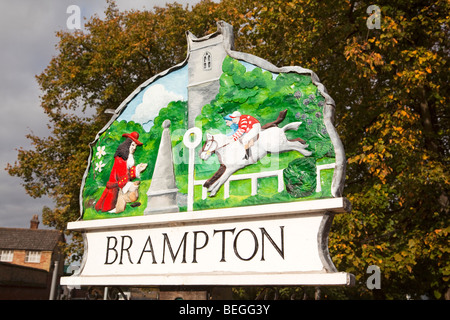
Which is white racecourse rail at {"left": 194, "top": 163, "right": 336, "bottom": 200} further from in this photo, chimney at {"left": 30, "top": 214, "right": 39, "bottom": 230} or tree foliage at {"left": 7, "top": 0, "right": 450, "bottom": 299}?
chimney at {"left": 30, "top": 214, "right": 39, "bottom": 230}

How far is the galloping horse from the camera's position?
5621 mm

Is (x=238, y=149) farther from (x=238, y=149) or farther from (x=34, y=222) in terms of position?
(x=34, y=222)

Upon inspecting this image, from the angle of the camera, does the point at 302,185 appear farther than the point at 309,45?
No

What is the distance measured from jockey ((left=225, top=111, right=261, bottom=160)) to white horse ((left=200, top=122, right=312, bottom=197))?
6cm

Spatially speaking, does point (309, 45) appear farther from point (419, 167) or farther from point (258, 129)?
point (258, 129)

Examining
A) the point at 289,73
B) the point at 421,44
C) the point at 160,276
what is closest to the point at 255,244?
the point at 160,276

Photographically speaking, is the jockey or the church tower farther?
the church tower

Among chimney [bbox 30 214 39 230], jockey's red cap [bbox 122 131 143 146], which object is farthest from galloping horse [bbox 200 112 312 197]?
chimney [bbox 30 214 39 230]

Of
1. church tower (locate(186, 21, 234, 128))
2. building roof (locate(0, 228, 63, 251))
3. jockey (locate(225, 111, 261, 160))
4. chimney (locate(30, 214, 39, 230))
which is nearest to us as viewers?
jockey (locate(225, 111, 261, 160))

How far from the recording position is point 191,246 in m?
5.98

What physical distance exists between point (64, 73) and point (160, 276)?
14.0m

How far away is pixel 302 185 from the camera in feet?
17.7

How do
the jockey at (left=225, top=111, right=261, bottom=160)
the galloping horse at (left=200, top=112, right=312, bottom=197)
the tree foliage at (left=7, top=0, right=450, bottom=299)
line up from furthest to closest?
1. the tree foliage at (left=7, top=0, right=450, bottom=299)
2. the jockey at (left=225, top=111, right=261, bottom=160)
3. the galloping horse at (left=200, top=112, right=312, bottom=197)

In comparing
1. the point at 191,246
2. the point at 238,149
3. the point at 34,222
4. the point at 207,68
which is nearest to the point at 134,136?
the point at 207,68
